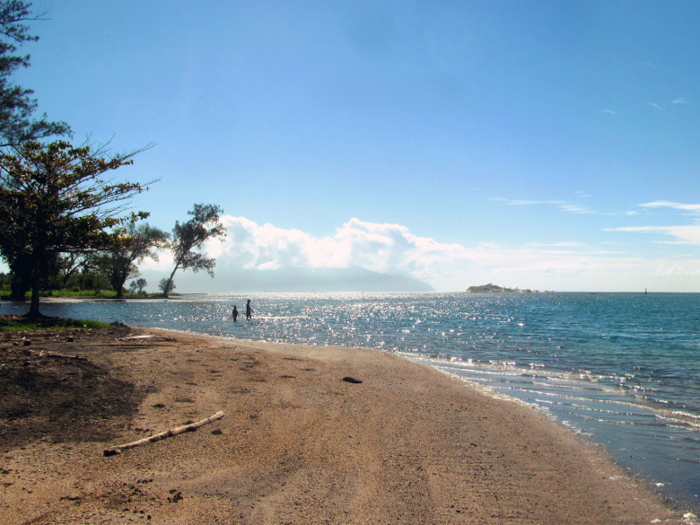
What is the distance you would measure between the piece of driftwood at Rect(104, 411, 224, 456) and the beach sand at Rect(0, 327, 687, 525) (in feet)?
0.45

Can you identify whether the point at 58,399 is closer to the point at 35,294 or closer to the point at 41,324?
the point at 41,324

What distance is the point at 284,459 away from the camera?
21.4 ft

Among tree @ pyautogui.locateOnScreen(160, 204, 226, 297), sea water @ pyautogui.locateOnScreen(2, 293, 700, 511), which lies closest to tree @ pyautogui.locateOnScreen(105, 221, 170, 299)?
tree @ pyautogui.locateOnScreen(160, 204, 226, 297)

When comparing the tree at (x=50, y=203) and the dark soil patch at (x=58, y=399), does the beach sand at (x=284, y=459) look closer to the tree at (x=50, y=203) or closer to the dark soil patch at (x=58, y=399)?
the dark soil patch at (x=58, y=399)

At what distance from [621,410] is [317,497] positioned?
944 cm

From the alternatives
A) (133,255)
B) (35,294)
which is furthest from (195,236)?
(35,294)

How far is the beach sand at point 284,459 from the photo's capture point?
502 cm

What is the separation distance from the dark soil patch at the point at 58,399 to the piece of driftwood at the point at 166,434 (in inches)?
24.6

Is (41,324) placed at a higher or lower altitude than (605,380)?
higher

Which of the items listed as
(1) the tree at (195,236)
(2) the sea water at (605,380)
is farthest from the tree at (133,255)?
A: (2) the sea water at (605,380)

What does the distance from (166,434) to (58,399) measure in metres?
2.26

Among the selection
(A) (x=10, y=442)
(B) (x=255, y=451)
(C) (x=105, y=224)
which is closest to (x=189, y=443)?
(B) (x=255, y=451)

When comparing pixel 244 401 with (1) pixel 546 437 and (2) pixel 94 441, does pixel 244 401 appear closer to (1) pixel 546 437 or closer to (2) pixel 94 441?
(2) pixel 94 441

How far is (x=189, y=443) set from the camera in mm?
6770
